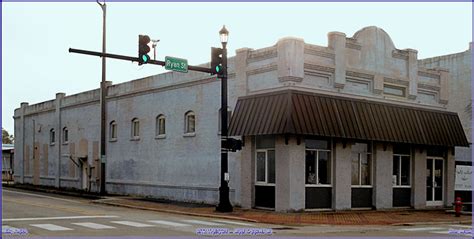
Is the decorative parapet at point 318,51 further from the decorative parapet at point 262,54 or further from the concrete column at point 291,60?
the decorative parapet at point 262,54

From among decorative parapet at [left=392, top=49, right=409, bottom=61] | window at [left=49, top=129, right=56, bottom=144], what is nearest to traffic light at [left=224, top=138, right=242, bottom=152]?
decorative parapet at [left=392, top=49, right=409, bottom=61]

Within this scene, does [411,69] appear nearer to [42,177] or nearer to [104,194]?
[104,194]

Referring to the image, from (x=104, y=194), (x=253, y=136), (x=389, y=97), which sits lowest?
(x=104, y=194)

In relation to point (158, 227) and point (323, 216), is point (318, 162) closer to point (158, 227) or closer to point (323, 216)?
point (323, 216)

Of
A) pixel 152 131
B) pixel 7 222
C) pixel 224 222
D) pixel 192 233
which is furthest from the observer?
pixel 152 131

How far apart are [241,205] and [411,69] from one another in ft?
32.5

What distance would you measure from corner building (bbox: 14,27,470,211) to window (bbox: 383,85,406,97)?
47 mm

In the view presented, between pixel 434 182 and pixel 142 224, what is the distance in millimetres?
16433

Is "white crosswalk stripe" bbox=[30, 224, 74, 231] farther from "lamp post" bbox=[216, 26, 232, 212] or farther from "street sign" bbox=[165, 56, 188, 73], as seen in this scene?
"lamp post" bbox=[216, 26, 232, 212]

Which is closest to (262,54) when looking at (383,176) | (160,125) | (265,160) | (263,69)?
(263,69)

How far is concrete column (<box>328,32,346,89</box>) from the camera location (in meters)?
25.5

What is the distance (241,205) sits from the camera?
2608cm

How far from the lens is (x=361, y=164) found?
87.8 ft

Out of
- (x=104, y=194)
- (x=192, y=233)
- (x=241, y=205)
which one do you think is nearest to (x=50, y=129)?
(x=104, y=194)
